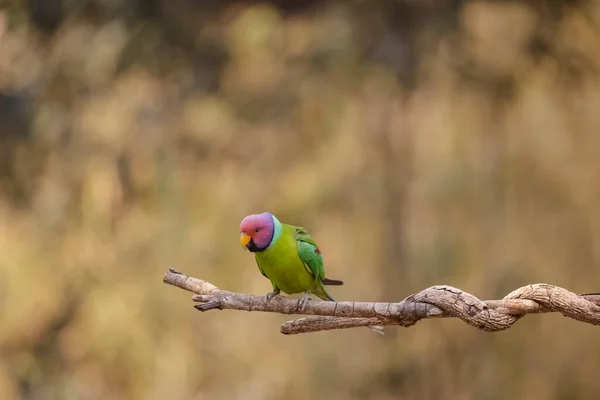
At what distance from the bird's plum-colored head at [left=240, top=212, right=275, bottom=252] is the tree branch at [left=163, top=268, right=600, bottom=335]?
0.16 meters

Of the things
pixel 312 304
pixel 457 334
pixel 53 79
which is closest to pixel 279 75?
pixel 53 79

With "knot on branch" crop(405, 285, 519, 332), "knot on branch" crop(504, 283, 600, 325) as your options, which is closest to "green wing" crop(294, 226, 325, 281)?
"knot on branch" crop(405, 285, 519, 332)

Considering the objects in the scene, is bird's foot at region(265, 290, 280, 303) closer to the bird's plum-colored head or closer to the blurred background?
the bird's plum-colored head

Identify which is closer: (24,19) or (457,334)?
(457,334)

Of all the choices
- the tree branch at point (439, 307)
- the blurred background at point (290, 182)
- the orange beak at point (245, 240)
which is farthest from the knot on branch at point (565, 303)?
the blurred background at point (290, 182)

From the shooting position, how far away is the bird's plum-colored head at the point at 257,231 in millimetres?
1580

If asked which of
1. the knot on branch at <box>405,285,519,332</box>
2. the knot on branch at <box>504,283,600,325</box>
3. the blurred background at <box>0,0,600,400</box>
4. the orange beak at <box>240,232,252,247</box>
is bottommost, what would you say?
the knot on branch at <box>405,285,519,332</box>

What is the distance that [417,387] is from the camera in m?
2.91

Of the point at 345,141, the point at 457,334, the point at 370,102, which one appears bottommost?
the point at 457,334

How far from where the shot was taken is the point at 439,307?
1320mm

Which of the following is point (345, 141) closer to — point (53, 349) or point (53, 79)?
point (53, 79)

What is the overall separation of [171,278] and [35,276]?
178 centimetres

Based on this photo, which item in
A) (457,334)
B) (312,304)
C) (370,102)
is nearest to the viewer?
(312,304)

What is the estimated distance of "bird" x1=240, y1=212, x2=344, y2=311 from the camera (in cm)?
160
